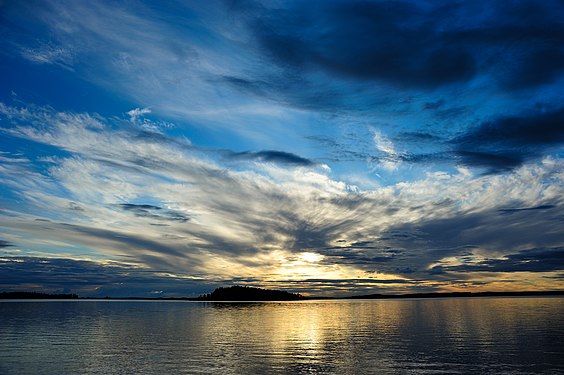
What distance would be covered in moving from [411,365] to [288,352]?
1753 cm

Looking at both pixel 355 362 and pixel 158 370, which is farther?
pixel 355 362

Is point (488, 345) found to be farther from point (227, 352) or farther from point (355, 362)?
point (227, 352)

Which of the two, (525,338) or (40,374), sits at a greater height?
(525,338)

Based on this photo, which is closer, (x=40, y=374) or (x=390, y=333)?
(x=40, y=374)

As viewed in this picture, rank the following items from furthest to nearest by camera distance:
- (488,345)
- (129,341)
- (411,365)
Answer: (129,341) → (488,345) → (411,365)

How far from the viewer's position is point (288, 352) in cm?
5859

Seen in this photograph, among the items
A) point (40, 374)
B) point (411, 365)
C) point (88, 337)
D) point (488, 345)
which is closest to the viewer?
point (40, 374)

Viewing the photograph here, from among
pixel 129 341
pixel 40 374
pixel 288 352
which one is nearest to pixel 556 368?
pixel 288 352

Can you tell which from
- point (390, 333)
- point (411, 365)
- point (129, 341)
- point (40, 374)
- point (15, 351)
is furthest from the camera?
point (390, 333)

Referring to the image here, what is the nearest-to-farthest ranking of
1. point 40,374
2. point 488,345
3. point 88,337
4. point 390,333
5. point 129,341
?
point 40,374 → point 488,345 → point 129,341 → point 88,337 → point 390,333

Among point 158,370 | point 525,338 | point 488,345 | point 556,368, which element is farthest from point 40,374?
point 525,338

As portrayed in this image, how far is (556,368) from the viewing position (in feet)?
151

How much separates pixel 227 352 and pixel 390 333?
39.1 m

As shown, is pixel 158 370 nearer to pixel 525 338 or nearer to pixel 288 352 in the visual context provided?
pixel 288 352
